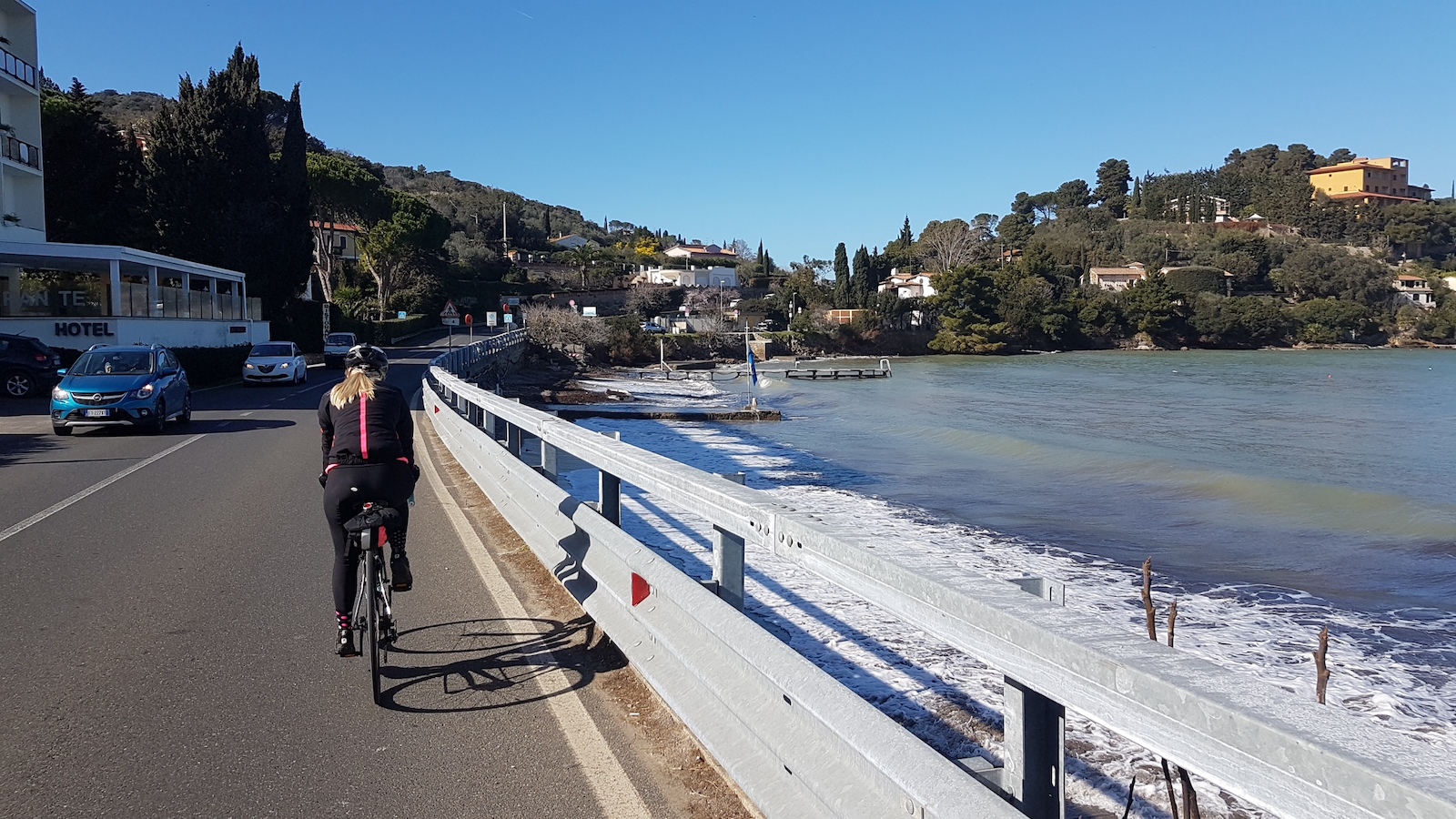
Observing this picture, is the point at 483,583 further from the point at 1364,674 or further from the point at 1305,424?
the point at 1305,424

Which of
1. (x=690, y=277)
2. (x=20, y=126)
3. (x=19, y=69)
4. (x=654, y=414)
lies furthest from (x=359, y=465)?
(x=690, y=277)

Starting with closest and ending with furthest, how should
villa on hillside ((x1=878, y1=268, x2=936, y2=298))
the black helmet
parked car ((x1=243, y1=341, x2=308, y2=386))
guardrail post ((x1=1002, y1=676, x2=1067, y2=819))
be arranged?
guardrail post ((x1=1002, y1=676, x2=1067, y2=819)) → the black helmet → parked car ((x1=243, y1=341, x2=308, y2=386)) → villa on hillside ((x1=878, y1=268, x2=936, y2=298))

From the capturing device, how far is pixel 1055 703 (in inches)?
103

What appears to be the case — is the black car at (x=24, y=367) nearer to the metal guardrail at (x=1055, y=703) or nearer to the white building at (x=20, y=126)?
the white building at (x=20, y=126)

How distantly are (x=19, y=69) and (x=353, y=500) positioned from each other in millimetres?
42758

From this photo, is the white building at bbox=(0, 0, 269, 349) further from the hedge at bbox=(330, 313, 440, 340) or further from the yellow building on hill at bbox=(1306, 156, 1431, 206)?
the yellow building on hill at bbox=(1306, 156, 1431, 206)

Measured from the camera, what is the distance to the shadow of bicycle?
523cm

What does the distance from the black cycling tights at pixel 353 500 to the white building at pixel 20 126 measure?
39.5 metres

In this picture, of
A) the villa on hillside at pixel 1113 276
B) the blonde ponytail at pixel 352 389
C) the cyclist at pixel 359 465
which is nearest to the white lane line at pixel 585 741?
the cyclist at pixel 359 465

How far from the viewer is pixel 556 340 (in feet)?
209

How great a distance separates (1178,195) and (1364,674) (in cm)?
20778

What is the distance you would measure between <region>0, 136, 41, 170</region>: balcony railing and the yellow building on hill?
7297 inches

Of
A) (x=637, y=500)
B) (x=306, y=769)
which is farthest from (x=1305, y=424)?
(x=306, y=769)

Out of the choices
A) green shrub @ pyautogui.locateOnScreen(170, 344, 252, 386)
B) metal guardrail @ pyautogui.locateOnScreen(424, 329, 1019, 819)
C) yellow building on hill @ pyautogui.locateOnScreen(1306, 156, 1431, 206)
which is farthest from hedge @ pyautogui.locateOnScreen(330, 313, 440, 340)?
yellow building on hill @ pyautogui.locateOnScreen(1306, 156, 1431, 206)
